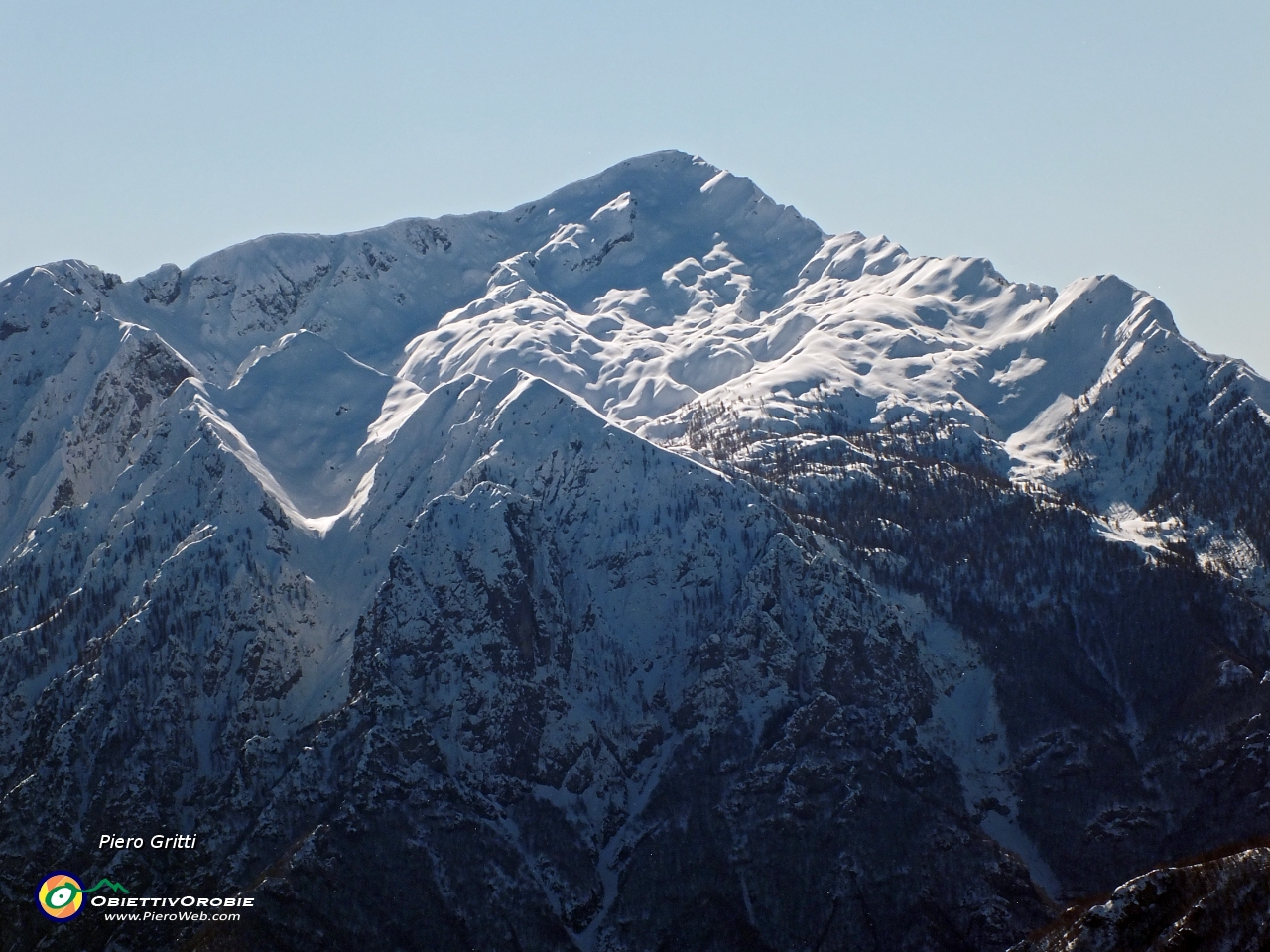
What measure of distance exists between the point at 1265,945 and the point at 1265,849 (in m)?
14.7

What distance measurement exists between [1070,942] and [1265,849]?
24.1m

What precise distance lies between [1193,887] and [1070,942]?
15.2m

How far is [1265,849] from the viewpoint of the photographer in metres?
190

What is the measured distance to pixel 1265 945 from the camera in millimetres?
178125

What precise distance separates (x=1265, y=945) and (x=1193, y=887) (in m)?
11.0

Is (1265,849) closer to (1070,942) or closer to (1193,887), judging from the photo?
(1193,887)

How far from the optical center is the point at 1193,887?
188 m

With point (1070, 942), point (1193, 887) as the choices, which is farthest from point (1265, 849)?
point (1070, 942)

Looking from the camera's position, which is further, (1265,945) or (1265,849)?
(1265,849)

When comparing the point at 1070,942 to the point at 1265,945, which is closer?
the point at 1265,945
